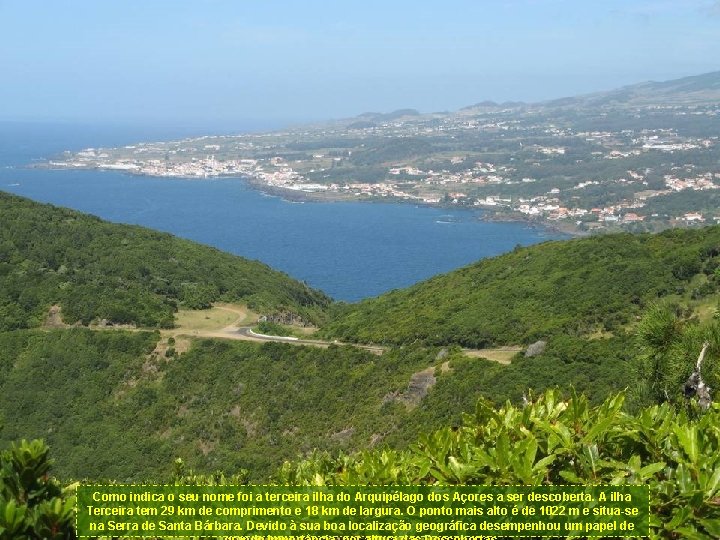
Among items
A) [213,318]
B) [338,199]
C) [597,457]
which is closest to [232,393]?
[213,318]

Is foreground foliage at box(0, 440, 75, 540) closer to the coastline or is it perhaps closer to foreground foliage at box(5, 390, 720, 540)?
foreground foliage at box(5, 390, 720, 540)

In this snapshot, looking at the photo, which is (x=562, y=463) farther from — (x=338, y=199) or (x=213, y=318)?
(x=338, y=199)

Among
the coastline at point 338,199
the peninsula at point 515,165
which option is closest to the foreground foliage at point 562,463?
the coastline at point 338,199

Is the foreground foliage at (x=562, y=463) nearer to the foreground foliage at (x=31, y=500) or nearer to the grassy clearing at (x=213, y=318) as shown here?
the foreground foliage at (x=31, y=500)

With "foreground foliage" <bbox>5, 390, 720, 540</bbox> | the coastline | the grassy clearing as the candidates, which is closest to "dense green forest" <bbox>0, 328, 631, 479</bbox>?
the grassy clearing

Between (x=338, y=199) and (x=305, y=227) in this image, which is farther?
(x=338, y=199)
